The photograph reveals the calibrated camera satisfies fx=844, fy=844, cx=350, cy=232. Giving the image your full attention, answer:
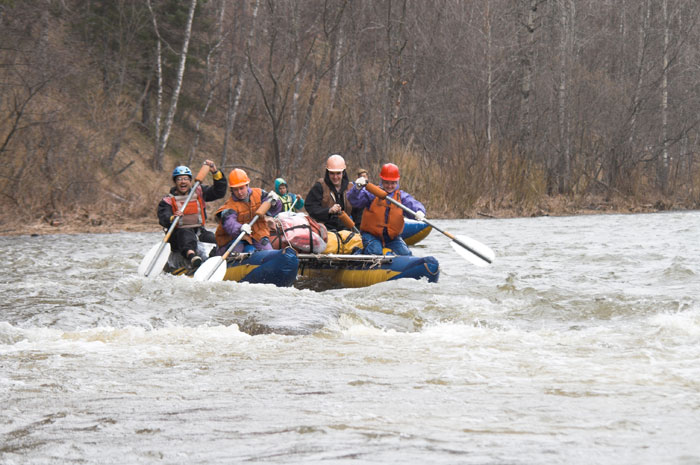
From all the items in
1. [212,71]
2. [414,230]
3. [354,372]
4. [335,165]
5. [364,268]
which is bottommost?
[354,372]

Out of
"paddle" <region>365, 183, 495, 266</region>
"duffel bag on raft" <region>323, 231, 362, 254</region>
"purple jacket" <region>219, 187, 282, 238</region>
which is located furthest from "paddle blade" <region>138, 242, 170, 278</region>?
"paddle" <region>365, 183, 495, 266</region>

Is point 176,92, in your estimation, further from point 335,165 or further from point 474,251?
point 474,251

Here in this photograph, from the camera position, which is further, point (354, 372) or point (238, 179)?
point (238, 179)

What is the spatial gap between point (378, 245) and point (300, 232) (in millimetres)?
1021

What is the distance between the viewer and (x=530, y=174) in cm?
2180

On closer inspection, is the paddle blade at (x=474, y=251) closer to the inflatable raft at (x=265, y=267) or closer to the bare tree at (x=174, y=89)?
the inflatable raft at (x=265, y=267)

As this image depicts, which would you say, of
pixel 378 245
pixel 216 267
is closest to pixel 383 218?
pixel 378 245

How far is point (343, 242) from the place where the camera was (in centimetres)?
988

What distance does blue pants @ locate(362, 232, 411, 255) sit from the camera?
9.98 m

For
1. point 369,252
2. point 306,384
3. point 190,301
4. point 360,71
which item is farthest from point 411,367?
point 360,71

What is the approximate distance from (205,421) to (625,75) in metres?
28.8

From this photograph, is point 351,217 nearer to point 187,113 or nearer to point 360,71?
point 360,71

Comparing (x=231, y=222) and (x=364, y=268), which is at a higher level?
(x=231, y=222)

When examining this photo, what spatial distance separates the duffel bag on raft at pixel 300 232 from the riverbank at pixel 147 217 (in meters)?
9.21
